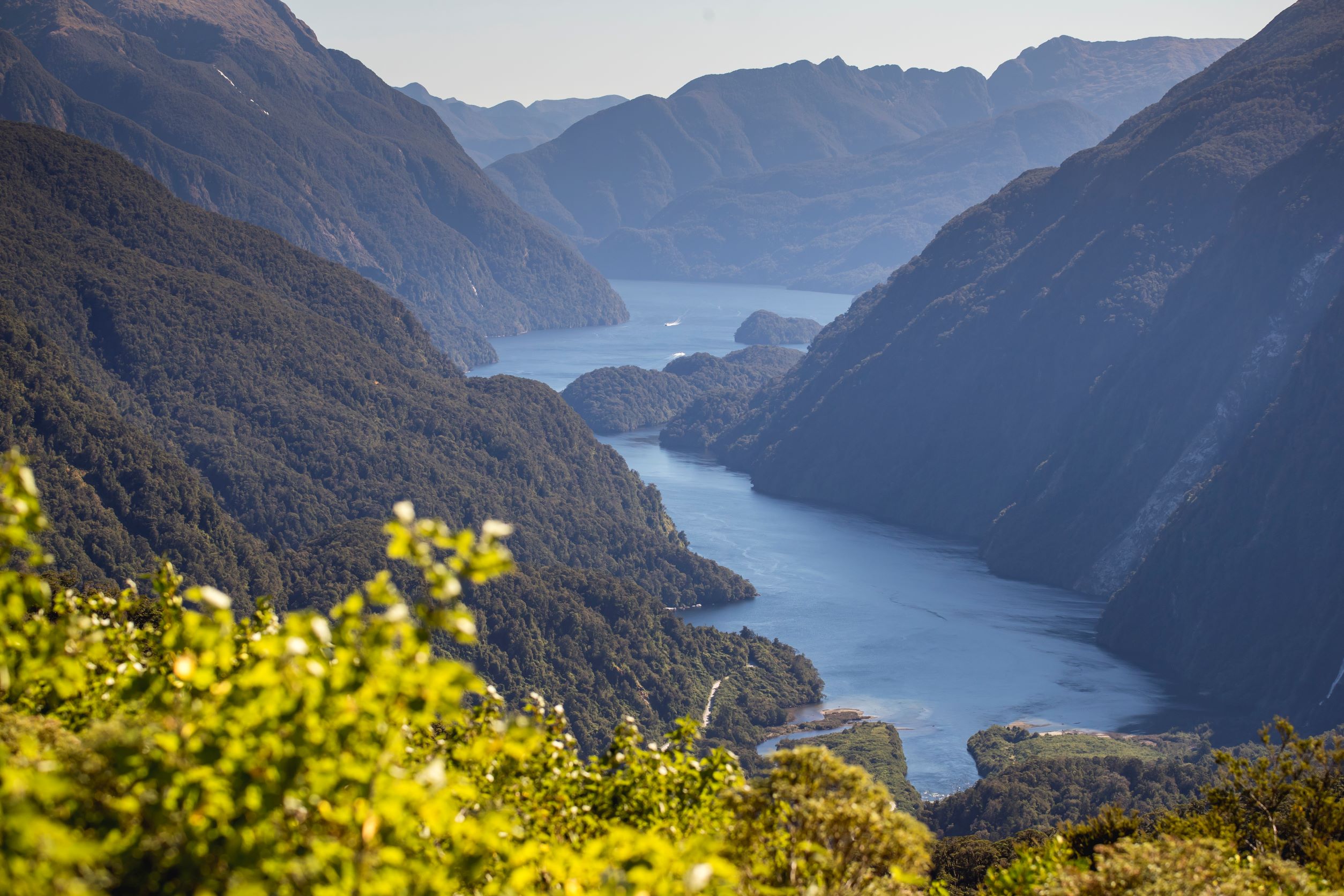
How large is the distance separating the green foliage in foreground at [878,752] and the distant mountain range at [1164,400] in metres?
32.0

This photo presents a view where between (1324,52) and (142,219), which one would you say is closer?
(142,219)

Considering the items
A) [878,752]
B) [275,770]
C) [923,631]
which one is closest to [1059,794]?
[878,752]

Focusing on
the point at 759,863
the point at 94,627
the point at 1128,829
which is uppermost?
the point at 94,627

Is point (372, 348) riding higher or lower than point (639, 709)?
higher

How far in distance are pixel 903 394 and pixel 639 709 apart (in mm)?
109978

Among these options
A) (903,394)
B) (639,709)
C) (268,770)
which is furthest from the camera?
(903,394)

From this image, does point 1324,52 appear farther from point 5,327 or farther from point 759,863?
point 759,863

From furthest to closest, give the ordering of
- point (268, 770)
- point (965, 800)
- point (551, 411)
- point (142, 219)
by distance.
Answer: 1. point (551, 411)
2. point (142, 219)
3. point (965, 800)
4. point (268, 770)

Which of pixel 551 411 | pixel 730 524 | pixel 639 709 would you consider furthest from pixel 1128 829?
pixel 551 411

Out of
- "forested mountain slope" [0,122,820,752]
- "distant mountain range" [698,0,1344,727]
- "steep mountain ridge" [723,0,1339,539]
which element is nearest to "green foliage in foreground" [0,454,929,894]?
"forested mountain slope" [0,122,820,752]

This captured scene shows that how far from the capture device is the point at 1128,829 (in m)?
32.2

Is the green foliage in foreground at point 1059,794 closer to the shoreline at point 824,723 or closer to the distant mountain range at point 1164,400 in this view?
the shoreline at point 824,723

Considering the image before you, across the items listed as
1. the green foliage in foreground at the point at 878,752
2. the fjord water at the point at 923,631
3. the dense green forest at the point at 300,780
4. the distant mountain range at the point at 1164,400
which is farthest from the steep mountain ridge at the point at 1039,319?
the dense green forest at the point at 300,780

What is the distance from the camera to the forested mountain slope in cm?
8969
